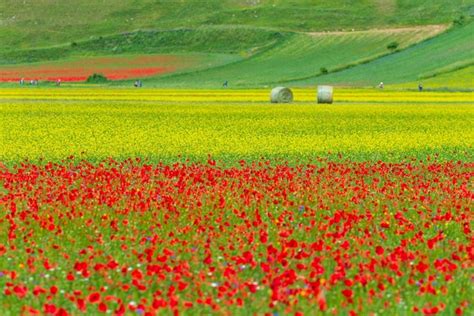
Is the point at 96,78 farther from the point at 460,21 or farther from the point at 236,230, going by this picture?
the point at 236,230

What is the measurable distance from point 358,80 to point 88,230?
108 meters

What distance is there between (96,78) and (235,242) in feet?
412

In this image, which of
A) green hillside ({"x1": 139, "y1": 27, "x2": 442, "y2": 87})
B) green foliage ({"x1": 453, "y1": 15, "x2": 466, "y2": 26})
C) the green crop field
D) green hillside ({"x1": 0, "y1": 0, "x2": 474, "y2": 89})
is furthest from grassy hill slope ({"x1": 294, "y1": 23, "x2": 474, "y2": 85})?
the green crop field

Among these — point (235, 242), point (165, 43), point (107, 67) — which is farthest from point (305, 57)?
point (235, 242)

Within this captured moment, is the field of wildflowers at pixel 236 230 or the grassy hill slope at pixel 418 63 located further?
the grassy hill slope at pixel 418 63

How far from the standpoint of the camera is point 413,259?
1320 centimetres

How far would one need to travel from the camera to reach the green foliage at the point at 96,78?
446 feet

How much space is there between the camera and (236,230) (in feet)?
49.0

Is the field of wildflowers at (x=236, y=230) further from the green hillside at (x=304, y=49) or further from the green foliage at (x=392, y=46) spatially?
the green foliage at (x=392, y=46)

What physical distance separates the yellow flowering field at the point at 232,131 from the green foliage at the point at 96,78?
7560 cm

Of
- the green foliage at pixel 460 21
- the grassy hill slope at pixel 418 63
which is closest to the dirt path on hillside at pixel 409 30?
the green foliage at pixel 460 21

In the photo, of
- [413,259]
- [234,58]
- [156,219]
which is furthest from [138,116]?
[234,58]

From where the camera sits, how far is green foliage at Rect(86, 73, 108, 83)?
135837 millimetres

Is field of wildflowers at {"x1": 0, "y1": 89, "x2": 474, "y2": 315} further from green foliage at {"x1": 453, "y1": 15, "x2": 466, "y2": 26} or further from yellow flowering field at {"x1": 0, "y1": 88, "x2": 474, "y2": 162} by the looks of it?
green foliage at {"x1": 453, "y1": 15, "x2": 466, "y2": 26}
